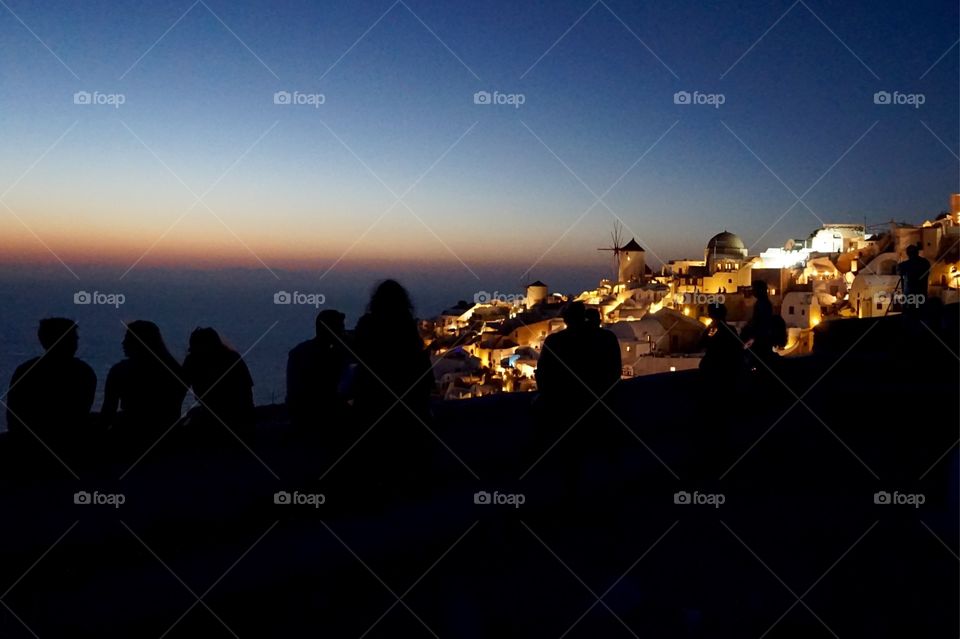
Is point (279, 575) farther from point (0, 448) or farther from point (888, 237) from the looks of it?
point (888, 237)

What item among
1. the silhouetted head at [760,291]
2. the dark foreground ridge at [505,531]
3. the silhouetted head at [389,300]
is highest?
the silhouetted head at [760,291]

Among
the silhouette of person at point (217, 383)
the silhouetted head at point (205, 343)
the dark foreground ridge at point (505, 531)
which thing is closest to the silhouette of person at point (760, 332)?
the dark foreground ridge at point (505, 531)

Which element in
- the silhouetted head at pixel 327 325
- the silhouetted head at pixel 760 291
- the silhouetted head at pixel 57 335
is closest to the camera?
the silhouetted head at pixel 57 335

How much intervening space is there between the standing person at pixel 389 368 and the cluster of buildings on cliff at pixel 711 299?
1870 cm

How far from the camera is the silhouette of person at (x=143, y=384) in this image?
15.0 ft

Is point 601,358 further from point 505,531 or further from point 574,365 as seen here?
point 505,531

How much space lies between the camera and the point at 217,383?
15.9 ft

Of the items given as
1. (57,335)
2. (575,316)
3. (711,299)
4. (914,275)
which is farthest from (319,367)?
(711,299)

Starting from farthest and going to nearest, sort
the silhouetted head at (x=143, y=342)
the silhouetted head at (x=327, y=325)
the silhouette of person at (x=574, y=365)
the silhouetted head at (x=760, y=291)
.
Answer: the silhouetted head at (x=760, y=291), the silhouetted head at (x=327, y=325), the silhouetted head at (x=143, y=342), the silhouette of person at (x=574, y=365)

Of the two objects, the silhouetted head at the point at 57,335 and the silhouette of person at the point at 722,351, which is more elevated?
the silhouetted head at the point at 57,335

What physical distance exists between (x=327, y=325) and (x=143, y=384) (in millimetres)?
1365

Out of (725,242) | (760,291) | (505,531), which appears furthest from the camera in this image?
(725,242)

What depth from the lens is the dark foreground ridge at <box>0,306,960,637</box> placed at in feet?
10.2

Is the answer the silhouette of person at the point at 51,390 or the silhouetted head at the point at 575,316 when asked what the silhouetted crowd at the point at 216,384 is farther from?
the silhouetted head at the point at 575,316
